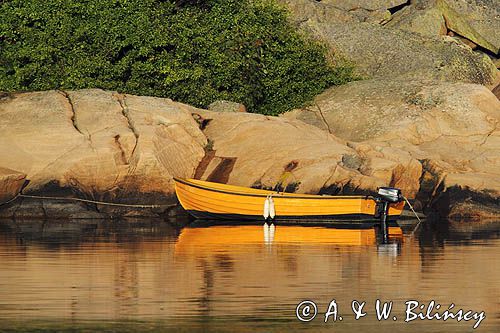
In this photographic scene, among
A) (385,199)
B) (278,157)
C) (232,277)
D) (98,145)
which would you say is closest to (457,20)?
(278,157)

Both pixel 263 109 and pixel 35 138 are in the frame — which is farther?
pixel 263 109

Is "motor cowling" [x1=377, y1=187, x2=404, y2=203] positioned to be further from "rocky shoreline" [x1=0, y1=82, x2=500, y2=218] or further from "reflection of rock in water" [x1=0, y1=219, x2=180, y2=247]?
"reflection of rock in water" [x1=0, y1=219, x2=180, y2=247]

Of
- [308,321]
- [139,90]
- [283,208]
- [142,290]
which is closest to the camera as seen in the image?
[308,321]

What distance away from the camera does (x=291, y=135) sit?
37.3 meters

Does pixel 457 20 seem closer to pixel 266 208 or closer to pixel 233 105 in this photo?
pixel 233 105

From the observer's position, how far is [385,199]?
33969 mm

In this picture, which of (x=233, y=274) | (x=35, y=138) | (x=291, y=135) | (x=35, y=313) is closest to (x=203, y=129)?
(x=291, y=135)

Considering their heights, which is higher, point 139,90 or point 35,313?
point 35,313

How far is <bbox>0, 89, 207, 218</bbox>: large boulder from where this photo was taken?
35281 millimetres

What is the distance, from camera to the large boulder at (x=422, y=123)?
37.4 m

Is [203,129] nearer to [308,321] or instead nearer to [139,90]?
[139,90]

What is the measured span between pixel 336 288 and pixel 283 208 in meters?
14.5

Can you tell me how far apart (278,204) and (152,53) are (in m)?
8.96

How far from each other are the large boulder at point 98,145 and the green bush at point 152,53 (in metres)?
3.33
